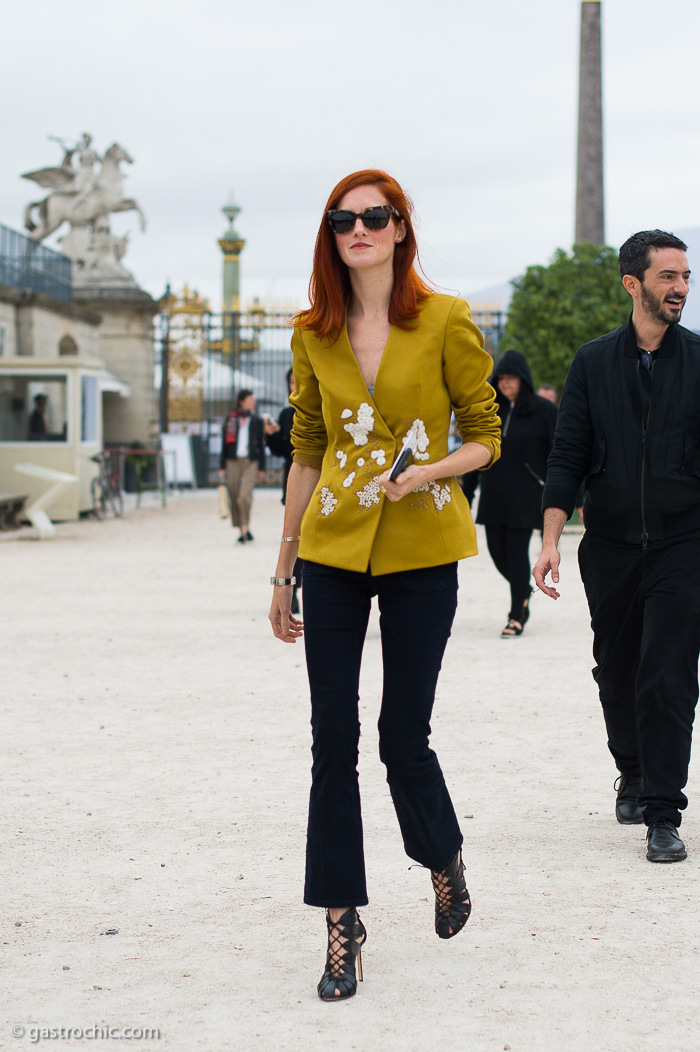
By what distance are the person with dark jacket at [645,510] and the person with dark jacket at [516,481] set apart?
4.36 meters

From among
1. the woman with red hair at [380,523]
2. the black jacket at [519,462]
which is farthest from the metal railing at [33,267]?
the woman with red hair at [380,523]

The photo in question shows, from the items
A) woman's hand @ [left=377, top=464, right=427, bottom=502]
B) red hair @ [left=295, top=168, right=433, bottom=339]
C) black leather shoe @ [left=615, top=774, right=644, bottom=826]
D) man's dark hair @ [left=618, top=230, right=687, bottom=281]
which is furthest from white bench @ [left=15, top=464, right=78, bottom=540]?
woman's hand @ [left=377, top=464, right=427, bottom=502]

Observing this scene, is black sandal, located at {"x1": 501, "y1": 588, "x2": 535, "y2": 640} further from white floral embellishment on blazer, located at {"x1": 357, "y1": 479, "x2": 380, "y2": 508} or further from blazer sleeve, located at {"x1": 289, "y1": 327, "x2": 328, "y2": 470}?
white floral embellishment on blazer, located at {"x1": 357, "y1": 479, "x2": 380, "y2": 508}

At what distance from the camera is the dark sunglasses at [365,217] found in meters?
3.49

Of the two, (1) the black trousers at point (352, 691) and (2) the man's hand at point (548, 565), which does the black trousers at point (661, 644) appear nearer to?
(2) the man's hand at point (548, 565)

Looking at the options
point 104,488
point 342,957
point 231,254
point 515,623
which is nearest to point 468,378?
point 342,957

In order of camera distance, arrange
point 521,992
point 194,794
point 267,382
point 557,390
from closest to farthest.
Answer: point 521,992 < point 194,794 < point 557,390 < point 267,382

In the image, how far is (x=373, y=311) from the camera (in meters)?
3.60

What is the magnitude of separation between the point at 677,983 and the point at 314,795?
0.95m

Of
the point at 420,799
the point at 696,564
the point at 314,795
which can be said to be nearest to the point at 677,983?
the point at 420,799

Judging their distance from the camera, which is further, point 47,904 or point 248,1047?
point 47,904

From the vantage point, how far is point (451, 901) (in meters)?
3.63

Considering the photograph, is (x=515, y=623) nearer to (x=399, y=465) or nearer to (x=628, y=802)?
(x=628, y=802)

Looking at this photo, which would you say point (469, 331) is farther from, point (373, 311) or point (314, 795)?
point (314, 795)
